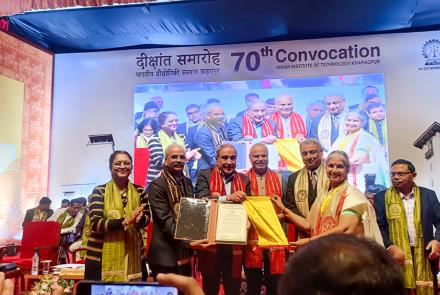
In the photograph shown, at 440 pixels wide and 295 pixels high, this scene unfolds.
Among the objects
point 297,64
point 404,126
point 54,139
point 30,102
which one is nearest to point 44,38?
point 30,102

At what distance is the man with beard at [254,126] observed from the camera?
6961 millimetres

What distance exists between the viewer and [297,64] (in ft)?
23.4

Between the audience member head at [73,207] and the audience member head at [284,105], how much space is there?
3496mm

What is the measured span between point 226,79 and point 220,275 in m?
3.96

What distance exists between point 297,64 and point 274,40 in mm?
550

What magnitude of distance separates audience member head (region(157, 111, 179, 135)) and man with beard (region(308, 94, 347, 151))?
2087 mm

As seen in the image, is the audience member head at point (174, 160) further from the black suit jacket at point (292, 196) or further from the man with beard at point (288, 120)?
the man with beard at point (288, 120)

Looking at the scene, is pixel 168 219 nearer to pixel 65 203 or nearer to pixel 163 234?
pixel 163 234

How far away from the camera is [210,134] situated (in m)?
7.09

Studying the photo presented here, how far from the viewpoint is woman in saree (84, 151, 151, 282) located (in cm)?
357

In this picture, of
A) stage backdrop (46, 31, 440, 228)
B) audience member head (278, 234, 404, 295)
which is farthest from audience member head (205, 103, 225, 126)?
audience member head (278, 234, 404, 295)

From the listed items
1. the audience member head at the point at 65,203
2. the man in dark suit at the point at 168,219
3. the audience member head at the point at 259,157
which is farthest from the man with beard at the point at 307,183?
the audience member head at the point at 65,203

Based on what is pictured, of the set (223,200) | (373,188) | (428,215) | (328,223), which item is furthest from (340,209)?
(373,188)

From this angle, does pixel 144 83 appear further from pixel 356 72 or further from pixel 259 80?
pixel 356 72
